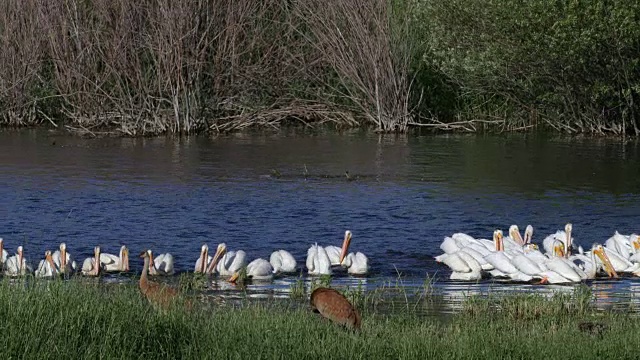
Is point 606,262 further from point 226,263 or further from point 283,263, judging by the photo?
point 226,263

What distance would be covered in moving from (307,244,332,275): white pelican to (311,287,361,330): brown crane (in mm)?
4138

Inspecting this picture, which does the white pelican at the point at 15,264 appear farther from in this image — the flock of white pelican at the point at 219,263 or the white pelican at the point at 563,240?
the white pelican at the point at 563,240

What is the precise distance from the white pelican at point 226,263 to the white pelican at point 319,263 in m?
0.74

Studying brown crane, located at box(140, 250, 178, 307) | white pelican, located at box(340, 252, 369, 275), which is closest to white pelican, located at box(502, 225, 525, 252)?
white pelican, located at box(340, 252, 369, 275)

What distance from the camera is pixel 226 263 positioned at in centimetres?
1286

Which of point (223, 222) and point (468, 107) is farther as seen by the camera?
point (468, 107)

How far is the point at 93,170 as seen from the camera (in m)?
21.5

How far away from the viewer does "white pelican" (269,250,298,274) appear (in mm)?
12961

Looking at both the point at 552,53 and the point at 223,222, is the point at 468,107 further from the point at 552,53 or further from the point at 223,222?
the point at 223,222

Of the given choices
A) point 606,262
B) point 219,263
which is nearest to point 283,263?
point 219,263

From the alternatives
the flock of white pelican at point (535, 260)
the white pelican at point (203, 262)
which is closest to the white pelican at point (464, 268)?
the flock of white pelican at point (535, 260)

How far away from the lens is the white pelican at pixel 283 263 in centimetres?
1296

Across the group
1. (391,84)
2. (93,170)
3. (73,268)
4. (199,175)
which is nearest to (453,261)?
(73,268)

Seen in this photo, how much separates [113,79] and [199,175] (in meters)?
7.42
